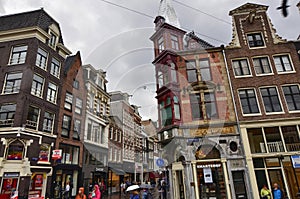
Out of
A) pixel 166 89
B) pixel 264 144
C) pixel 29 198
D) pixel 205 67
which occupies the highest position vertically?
pixel 205 67

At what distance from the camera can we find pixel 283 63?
664 inches

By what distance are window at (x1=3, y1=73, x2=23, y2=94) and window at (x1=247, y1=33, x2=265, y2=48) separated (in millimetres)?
20437

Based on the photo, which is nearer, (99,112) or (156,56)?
(156,56)

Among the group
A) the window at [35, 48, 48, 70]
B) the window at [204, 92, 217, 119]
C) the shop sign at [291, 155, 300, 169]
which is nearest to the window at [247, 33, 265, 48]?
the window at [204, 92, 217, 119]

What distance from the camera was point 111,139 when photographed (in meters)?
29.5

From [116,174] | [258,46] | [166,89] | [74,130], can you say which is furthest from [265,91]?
[116,174]

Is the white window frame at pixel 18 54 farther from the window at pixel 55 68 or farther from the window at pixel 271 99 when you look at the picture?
the window at pixel 271 99

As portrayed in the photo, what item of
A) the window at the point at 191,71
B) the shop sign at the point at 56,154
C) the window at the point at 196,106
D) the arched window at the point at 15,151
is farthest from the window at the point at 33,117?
the window at the point at 191,71

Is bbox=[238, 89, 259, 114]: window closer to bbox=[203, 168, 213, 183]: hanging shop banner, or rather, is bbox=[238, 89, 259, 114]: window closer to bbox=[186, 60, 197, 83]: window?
bbox=[186, 60, 197, 83]: window

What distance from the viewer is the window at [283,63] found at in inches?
658

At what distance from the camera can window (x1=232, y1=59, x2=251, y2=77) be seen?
1700 cm

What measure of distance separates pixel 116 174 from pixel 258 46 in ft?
75.2

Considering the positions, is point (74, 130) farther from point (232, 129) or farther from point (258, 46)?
point (258, 46)

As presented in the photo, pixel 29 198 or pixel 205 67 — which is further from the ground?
pixel 205 67
